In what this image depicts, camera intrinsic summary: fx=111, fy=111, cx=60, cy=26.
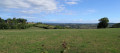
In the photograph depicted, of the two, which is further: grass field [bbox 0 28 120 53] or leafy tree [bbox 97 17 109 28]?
leafy tree [bbox 97 17 109 28]

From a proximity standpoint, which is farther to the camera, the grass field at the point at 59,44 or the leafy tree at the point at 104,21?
the leafy tree at the point at 104,21

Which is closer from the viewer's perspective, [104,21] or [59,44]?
[59,44]

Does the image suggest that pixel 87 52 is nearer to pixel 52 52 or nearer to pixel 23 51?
pixel 52 52

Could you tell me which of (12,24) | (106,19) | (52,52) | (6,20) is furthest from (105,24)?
(52,52)

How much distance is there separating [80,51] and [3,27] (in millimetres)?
32839

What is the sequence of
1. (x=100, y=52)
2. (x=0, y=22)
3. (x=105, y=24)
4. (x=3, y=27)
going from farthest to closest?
(x=105, y=24), (x=0, y=22), (x=3, y=27), (x=100, y=52)

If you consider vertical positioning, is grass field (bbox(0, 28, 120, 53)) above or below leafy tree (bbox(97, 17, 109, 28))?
below

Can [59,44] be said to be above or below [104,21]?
below

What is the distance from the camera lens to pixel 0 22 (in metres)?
35.9

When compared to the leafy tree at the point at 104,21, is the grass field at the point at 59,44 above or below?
below

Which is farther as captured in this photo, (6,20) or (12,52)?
(6,20)

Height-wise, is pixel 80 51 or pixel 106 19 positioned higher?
pixel 106 19

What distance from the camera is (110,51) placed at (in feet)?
19.1

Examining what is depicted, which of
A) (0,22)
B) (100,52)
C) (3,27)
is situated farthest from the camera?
(0,22)
